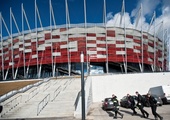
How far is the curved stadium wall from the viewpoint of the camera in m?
60.4

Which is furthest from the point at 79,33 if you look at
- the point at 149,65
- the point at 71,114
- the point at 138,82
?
the point at 71,114

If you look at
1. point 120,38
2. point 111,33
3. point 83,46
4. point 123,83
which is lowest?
point 123,83

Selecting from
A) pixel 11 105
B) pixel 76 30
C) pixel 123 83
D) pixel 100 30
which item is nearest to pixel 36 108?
pixel 11 105

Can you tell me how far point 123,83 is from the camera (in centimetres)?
3494

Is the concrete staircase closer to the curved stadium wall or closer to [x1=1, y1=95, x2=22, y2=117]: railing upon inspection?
[x1=1, y1=95, x2=22, y2=117]: railing

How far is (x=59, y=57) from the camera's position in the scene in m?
61.2

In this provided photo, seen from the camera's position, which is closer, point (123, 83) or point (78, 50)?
point (123, 83)

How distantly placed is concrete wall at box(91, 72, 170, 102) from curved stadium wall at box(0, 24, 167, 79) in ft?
75.7

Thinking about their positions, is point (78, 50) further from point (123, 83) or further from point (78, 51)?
point (123, 83)

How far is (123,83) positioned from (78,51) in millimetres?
26916

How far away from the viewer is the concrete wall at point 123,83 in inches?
1356

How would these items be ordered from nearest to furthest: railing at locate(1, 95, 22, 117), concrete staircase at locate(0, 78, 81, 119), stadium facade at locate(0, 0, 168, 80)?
concrete staircase at locate(0, 78, 81, 119) < railing at locate(1, 95, 22, 117) < stadium facade at locate(0, 0, 168, 80)

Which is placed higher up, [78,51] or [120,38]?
[120,38]

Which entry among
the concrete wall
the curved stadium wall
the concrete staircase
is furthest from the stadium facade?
the concrete staircase
